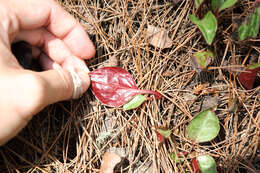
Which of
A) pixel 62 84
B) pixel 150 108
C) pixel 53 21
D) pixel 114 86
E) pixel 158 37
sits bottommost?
pixel 150 108

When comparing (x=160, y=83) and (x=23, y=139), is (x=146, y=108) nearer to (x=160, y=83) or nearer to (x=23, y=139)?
(x=160, y=83)

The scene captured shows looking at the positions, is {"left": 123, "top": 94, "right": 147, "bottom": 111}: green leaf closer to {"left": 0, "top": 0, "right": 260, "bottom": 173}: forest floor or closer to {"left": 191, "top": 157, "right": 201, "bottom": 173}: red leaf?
{"left": 0, "top": 0, "right": 260, "bottom": 173}: forest floor

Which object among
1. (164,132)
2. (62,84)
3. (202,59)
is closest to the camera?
(62,84)

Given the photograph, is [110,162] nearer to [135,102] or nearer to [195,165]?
[135,102]

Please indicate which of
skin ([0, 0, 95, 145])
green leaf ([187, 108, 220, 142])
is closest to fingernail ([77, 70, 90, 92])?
skin ([0, 0, 95, 145])

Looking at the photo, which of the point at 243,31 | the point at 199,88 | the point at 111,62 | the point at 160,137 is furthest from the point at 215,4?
the point at 160,137

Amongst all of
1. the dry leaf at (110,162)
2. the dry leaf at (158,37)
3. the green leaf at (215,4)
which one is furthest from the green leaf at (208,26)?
the dry leaf at (110,162)

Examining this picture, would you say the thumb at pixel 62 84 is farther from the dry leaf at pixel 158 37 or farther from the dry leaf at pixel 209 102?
the dry leaf at pixel 209 102
